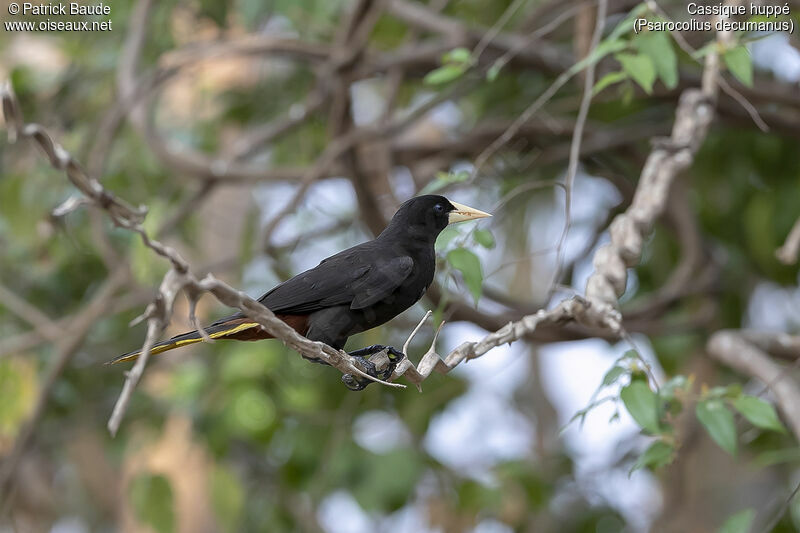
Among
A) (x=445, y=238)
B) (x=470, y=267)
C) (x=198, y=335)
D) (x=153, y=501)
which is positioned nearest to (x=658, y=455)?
(x=470, y=267)

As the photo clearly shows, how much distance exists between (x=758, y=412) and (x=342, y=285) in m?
0.99

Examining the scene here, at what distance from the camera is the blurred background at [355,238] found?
392 cm

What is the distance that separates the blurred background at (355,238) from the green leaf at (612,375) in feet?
3.98

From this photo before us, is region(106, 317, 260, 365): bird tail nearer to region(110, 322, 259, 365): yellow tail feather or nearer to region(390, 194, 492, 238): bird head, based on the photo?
region(110, 322, 259, 365): yellow tail feather

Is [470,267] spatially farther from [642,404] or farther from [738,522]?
[738,522]

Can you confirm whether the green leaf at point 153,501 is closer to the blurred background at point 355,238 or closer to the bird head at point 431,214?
the blurred background at point 355,238

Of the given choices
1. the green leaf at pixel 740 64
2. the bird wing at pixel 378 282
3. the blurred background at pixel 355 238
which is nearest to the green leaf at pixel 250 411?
the blurred background at pixel 355 238

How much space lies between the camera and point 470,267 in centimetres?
215

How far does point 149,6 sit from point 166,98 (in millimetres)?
3206

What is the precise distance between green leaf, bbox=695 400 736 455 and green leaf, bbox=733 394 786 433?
3 centimetres

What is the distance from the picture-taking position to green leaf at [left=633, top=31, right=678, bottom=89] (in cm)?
232

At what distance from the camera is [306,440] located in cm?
421

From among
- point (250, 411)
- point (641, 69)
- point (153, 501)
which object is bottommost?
point (153, 501)

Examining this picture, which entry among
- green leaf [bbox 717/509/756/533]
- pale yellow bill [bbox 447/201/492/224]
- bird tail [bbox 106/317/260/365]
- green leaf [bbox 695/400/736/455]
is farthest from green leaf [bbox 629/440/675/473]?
bird tail [bbox 106/317/260/365]
